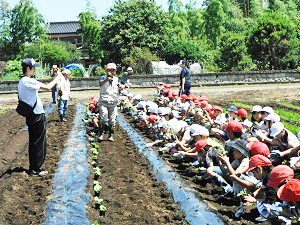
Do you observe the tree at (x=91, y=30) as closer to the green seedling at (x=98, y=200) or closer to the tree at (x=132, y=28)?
the tree at (x=132, y=28)

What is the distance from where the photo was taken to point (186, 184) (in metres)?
6.41

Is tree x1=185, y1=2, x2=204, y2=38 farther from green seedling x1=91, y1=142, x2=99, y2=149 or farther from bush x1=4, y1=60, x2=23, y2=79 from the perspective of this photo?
green seedling x1=91, y1=142, x2=99, y2=149

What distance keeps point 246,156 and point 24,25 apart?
37.8 metres

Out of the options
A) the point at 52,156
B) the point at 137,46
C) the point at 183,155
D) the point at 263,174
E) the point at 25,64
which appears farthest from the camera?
the point at 137,46

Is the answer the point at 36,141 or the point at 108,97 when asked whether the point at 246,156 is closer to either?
the point at 36,141

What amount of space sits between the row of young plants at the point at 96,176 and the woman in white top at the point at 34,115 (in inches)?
35.2

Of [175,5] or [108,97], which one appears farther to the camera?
[175,5]

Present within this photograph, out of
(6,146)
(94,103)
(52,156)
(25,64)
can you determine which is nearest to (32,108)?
(25,64)

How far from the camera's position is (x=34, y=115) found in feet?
23.0

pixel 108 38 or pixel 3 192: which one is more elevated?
pixel 108 38

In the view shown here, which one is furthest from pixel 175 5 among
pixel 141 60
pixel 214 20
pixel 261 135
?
pixel 261 135

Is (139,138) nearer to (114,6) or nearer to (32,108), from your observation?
(32,108)

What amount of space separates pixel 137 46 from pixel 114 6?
13.7ft

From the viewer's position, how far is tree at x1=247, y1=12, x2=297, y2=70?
96.2ft
